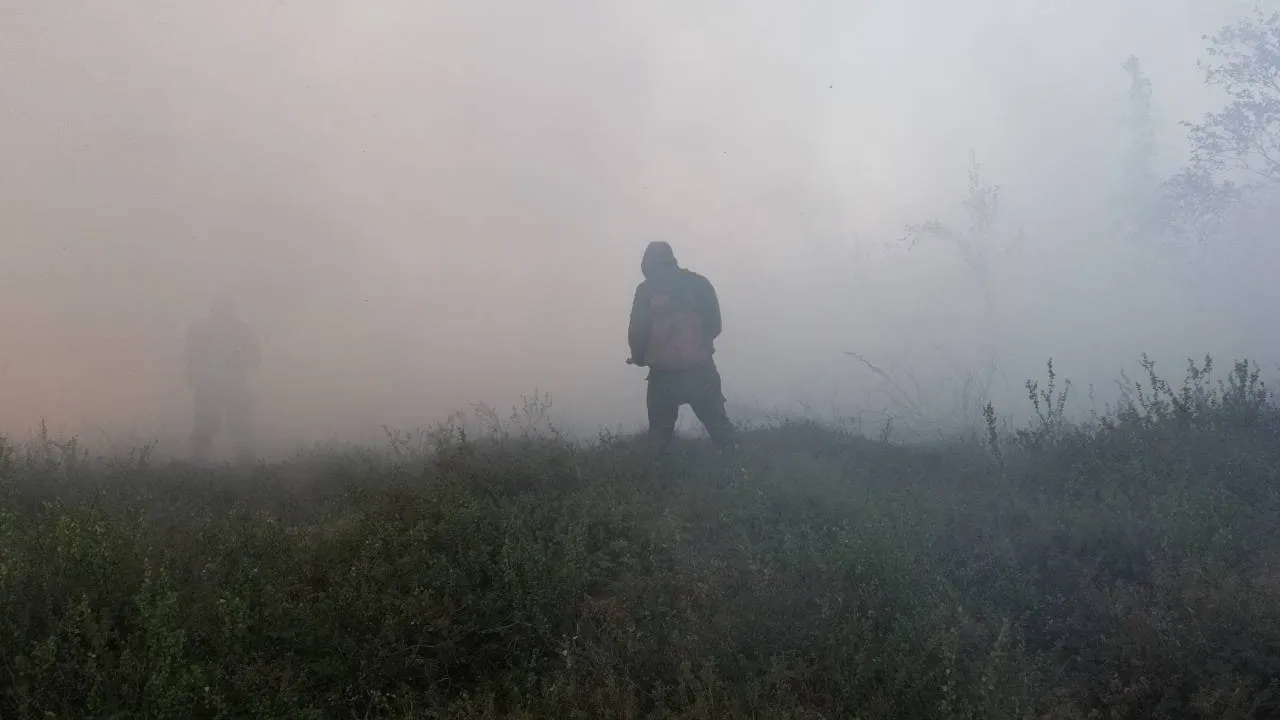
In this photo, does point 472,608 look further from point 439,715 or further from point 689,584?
point 689,584

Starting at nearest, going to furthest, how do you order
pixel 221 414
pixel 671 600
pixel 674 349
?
pixel 671 600 < pixel 674 349 < pixel 221 414

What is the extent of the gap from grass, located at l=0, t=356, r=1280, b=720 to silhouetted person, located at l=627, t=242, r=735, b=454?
1.80 m

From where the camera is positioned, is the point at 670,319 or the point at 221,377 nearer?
the point at 670,319

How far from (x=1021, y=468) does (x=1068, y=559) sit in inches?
74.8

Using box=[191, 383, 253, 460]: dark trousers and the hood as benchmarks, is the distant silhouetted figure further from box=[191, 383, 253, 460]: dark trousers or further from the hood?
the hood

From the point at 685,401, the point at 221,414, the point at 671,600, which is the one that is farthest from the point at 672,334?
the point at 221,414

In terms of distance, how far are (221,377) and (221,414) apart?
56cm

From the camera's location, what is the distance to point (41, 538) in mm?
3166

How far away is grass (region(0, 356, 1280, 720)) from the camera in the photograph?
9.24 ft

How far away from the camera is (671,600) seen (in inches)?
153

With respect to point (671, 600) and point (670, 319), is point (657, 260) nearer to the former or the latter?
point (670, 319)

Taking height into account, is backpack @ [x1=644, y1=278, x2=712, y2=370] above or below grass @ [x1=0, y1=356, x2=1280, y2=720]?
above

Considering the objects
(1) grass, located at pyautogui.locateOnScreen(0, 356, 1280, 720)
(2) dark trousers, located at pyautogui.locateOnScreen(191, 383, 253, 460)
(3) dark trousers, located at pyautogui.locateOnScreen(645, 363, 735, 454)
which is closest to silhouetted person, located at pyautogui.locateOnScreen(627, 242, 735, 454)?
(3) dark trousers, located at pyautogui.locateOnScreen(645, 363, 735, 454)

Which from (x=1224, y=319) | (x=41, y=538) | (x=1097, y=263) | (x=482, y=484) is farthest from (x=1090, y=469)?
(x=1097, y=263)
